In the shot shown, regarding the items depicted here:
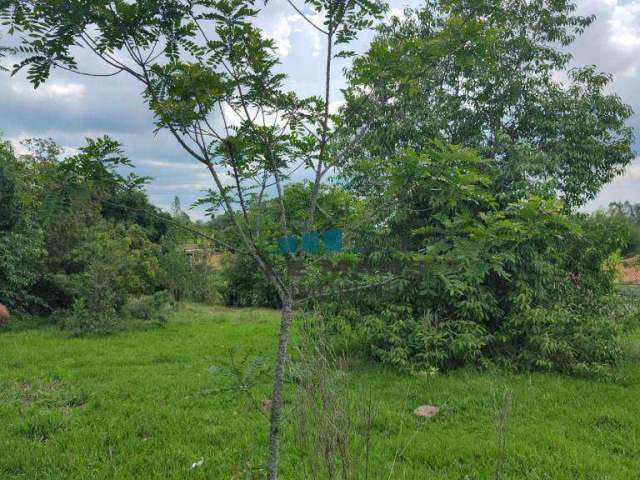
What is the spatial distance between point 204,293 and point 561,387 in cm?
1371


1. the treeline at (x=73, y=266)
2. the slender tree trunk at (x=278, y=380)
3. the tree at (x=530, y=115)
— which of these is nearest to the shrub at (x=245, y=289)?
the treeline at (x=73, y=266)

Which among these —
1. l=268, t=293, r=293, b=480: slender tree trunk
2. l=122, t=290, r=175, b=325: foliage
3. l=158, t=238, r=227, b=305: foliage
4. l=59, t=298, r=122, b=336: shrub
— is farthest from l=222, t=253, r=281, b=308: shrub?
l=268, t=293, r=293, b=480: slender tree trunk

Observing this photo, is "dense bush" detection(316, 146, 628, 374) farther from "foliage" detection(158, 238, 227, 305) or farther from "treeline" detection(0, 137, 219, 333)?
"foliage" detection(158, 238, 227, 305)

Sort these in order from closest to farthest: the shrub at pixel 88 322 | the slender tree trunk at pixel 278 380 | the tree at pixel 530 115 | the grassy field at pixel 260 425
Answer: the slender tree trunk at pixel 278 380 < the grassy field at pixel 260 425 < the tree at pixel 530 115 < the shrub at pixel 88 322

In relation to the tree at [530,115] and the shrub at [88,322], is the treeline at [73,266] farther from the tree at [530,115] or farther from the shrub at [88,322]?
the tree at [530,115]

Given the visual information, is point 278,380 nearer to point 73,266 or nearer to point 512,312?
point 512,312

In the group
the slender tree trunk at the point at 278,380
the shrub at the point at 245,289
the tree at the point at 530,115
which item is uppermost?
the tree at the point at 530,115

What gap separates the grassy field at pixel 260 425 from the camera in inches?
146

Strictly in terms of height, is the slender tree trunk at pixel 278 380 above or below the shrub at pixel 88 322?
above

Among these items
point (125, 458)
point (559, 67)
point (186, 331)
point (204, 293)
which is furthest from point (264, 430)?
point (204, 293)

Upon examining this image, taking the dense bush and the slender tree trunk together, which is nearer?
the slender tree trunk

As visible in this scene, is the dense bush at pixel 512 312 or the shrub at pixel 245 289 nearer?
the dense bush at pixel 512 312

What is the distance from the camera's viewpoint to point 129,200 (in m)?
2.31

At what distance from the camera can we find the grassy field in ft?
12.2
